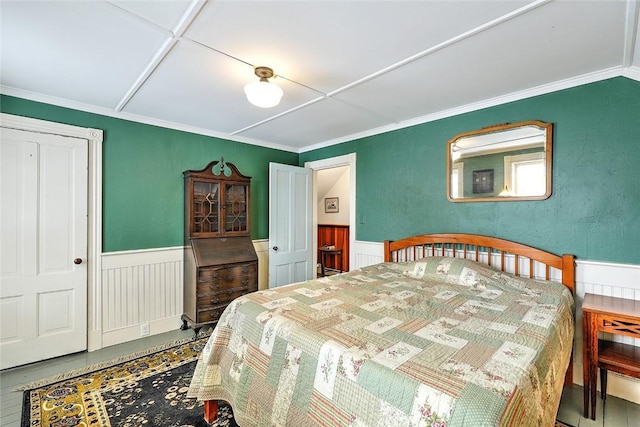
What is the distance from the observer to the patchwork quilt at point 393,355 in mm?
1055

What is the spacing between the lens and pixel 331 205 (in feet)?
23.7

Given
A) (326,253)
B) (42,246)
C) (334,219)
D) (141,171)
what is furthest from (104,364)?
(334,219)

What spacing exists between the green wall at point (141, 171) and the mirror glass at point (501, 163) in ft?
9.73

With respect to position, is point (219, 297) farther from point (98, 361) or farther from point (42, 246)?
point (42, 246)

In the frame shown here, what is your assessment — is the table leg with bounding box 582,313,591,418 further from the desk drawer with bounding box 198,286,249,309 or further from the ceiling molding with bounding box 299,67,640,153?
the desk drawer with bounding box 198,286,249,309

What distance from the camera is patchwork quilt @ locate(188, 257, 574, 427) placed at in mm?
1055

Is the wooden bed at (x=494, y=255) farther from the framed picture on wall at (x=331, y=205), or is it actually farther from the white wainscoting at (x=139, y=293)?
the framed picture on wall at (x=331, y=205)

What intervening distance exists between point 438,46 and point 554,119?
140 cm

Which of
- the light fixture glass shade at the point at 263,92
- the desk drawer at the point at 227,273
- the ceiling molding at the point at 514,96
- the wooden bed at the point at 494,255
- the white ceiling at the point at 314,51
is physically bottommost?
the desk drawer at the point at 227,273

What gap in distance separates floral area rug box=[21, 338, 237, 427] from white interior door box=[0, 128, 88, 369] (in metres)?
0.60

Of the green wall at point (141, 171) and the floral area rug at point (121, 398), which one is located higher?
the green wall at point (141, 171)

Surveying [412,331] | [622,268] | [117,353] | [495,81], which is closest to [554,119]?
[495,81]

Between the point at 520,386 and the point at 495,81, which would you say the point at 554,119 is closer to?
the point at 495,81

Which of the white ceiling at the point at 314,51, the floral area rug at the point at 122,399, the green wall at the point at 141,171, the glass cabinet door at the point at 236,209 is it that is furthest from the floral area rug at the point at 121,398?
the white ceiling at the point at 314,51
